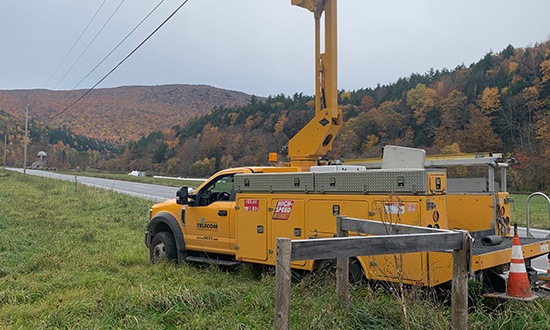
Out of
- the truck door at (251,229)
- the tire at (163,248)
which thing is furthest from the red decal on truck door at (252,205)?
the tire at (163,248)

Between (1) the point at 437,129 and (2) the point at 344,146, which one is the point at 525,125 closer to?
(1) the point at 437,129

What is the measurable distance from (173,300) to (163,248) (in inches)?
133

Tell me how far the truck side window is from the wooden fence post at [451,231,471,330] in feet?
15.7

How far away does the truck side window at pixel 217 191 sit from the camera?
795 cm

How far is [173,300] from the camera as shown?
5.18 metres

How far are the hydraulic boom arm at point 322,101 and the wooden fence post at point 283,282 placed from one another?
6.49 meters

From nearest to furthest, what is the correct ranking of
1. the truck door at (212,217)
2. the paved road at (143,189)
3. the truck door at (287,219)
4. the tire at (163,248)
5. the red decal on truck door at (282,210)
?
the truck door at (287,219) < the red decal on truck door at (282,210) < the truck door at (212,217) < the tire at (163,248) < the paved road at (143,189)

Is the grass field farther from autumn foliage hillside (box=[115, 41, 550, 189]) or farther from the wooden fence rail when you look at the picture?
autumn foliage hillside (box=[115, 41, 550, 189])

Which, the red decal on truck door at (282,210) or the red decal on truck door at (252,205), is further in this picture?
the red decal on truck door at (252,205)

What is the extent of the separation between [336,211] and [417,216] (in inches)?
44.5

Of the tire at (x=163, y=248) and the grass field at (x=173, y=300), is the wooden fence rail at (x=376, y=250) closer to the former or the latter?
the grass field at (x=173, y=300)

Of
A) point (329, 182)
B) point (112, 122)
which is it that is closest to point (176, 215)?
point (329, 182)

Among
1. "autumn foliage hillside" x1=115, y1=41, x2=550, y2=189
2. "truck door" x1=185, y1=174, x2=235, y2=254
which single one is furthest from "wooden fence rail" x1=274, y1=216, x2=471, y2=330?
"autumn foliage hillside" x1=115, y1=41, x2=550, y2=189

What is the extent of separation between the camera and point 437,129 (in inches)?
2473
